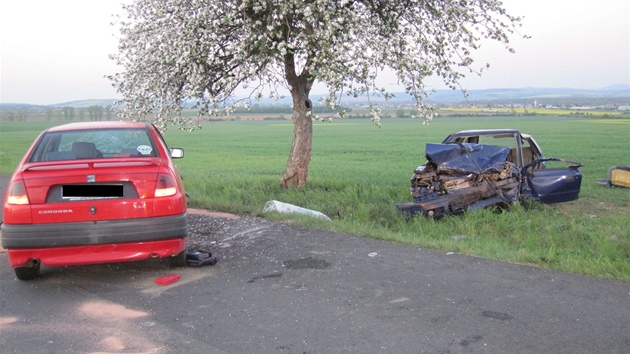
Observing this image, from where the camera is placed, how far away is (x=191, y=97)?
12.0 metres

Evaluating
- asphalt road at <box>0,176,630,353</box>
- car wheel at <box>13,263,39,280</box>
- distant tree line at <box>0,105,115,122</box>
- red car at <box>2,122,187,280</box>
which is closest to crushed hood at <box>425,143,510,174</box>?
asphalt road at <box>0,176,630,353</box>

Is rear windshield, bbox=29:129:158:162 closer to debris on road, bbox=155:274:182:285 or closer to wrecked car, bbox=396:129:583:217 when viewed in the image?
debris on road, bbox=155:274:182:285

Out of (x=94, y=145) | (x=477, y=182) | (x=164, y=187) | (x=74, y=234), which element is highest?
(x=94, y=145)

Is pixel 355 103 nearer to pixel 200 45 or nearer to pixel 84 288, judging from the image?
pixel 200 45

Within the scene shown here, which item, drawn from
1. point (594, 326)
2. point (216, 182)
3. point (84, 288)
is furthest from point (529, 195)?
point (216, 182)

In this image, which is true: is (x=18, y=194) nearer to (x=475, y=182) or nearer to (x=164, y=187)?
(x=164, y=187)

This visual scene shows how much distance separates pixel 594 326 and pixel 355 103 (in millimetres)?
7094

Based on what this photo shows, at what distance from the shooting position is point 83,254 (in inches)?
221

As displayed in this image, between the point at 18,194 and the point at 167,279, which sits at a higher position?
the point at 18,194

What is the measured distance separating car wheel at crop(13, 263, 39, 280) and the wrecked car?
520 centimetres

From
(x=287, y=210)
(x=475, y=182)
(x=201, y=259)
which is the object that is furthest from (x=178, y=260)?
(x=475, y=182)

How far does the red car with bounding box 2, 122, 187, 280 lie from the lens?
5531mm

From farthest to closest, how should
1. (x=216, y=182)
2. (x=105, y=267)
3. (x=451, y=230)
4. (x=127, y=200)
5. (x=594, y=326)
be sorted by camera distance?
(x=216, y=182), (x=451, y=230), (x=105, y=267), (x=127, y=200), (x=594, y=326)

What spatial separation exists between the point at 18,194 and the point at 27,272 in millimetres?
858
